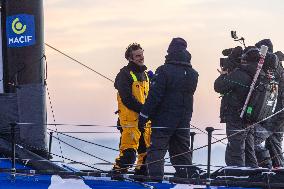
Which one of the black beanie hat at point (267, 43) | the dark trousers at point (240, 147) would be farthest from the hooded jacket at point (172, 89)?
the black beanie hat at point (267, 43)

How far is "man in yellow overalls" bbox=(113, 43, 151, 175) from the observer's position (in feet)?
30.3

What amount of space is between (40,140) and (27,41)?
138 cm

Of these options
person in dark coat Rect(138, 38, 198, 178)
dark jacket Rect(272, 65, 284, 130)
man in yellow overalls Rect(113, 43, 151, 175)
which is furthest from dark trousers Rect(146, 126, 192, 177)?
dark jacket Rect(272, 65, 284, 130)

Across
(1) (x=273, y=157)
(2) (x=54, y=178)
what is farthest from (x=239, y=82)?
(2) (x=54, y=178)

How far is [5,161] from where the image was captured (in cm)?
912

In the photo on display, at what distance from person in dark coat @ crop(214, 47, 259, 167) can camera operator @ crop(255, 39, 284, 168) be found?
20 centimetres

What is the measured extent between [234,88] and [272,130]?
1161mm

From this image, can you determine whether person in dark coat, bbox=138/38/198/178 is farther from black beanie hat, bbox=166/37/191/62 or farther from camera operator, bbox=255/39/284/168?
camera operator, bbox=255/39/284/168

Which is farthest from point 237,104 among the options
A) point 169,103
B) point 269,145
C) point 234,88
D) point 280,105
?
point 169,103

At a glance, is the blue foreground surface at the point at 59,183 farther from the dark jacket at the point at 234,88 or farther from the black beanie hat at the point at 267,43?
the black beanie hat at the point at 267,43

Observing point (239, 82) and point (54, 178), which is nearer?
point (54, 178)

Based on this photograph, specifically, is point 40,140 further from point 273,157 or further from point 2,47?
point 273,157

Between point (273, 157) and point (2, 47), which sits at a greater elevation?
point (2, 47)

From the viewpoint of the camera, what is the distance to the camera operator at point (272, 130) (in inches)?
383
